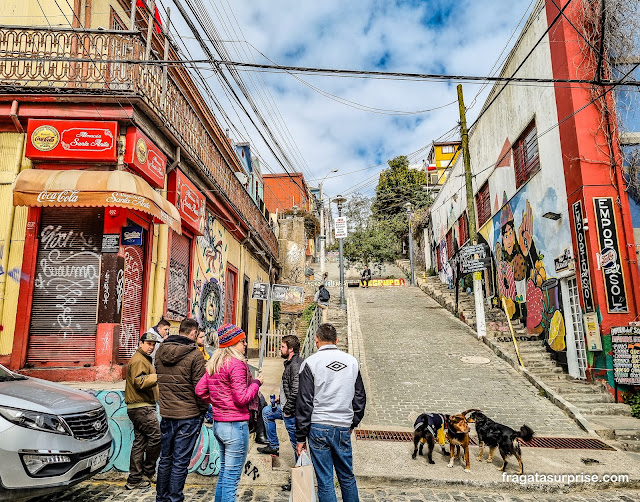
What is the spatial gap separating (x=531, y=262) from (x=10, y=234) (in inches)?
496

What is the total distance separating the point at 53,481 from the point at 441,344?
11247 millimetres

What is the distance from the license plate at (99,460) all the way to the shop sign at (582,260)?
9209 mm

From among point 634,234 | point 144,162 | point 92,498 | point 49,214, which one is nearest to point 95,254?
point 49,214

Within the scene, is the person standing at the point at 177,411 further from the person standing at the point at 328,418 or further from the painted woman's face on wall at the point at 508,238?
the painted woman's face on wall at the point at 508,238

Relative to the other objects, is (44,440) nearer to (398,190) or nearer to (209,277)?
(209,277)

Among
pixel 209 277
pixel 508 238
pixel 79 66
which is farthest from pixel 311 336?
pixel 79 66

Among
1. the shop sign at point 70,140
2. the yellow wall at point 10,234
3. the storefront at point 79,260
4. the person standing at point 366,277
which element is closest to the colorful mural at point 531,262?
the storefront at point 79,260

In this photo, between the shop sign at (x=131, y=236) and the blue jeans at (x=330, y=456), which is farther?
the shop sign at (x=131, y=236)

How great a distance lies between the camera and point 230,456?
3785 millimetres

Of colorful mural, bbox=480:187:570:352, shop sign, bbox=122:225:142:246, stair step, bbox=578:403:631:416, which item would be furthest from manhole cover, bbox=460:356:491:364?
shop sign, bbox=122:225:142:246

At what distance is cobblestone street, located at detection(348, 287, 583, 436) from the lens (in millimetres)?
8094

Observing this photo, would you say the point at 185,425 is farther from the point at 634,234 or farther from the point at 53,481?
the point at 634,234

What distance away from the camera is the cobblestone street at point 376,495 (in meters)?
4.82

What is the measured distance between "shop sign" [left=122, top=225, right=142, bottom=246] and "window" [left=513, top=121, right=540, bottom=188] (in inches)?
409
